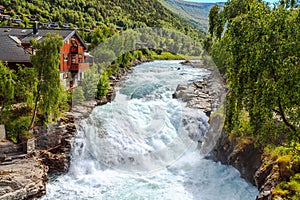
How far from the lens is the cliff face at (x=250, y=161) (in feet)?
31.1

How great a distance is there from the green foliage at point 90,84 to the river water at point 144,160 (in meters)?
1.76

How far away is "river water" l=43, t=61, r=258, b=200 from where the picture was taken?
1221 centimetres

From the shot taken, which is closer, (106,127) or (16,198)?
(16,198)

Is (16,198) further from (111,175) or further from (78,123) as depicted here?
(78,123)

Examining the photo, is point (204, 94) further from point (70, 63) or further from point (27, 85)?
point (27, 85)

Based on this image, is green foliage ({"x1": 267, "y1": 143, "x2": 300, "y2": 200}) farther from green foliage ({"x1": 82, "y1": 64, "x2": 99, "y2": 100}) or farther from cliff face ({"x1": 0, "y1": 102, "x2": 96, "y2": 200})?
green foliage ({"x1": 82, "y1": 64, "x2": 99, "y2": 100})

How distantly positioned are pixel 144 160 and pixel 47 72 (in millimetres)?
6843

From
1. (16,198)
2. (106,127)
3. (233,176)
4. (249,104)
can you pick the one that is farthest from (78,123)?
(249,104)

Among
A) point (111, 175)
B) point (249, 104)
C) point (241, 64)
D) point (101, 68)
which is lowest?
point (111, 175)

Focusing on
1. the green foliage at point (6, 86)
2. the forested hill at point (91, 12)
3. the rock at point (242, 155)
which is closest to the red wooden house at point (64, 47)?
the green foliage at point (6, 86)

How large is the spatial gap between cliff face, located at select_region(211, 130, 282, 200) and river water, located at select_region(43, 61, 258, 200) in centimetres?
44

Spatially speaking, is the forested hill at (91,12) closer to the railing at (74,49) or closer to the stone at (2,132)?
the railing at (74,49)

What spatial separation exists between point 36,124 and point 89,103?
5226 millimetres

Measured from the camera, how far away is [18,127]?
1431 cm
